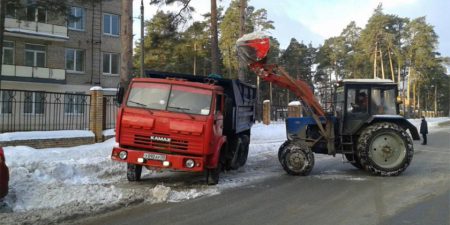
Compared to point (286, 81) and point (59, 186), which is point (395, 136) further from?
point (59, 186)

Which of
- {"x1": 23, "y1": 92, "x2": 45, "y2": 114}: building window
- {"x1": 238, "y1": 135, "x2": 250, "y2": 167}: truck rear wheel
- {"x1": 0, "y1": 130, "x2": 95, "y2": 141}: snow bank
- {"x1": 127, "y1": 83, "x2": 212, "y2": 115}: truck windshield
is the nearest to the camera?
{"x1": 127, "y1": 83, "x2": 212, "y2": 115}: truck windshield

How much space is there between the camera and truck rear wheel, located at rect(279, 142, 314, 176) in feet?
42.1

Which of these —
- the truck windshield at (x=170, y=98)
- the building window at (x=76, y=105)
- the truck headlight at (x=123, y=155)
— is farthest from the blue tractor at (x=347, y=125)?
the building window at (x=76, y=105)

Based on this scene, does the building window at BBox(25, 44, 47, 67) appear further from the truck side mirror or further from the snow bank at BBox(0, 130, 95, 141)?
the truck side mirror

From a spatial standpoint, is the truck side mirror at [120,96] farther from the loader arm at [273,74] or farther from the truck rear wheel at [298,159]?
the truck rear wheel at [298,159]

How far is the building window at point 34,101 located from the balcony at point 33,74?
312 inches

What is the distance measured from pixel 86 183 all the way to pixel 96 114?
7.67 meters

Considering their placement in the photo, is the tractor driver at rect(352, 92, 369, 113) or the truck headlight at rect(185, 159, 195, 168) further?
the tractor driver at rect(352, 92, 369, 113)

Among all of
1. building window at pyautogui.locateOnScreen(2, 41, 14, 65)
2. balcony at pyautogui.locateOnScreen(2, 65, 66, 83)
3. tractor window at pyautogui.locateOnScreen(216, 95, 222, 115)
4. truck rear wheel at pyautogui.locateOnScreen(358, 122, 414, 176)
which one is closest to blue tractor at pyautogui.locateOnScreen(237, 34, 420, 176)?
truck rear wheel at pyautogui.locateOnScreen(358, 122, 414, 176)

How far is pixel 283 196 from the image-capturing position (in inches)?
391

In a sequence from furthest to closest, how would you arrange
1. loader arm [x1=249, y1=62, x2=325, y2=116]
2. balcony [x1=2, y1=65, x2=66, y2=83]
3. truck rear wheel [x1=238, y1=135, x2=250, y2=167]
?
balcony [x1=2, y1=65, x2=66, y2=83] < truck rear wheel [x1=238, y1=135, x2=250, y2=167] < loader arm [x1=249, y1=62, x2=325, y2=116]

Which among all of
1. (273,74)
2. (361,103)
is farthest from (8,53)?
(361,103)

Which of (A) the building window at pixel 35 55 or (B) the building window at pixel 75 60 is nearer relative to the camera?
(A) the building window at pixel 35 55

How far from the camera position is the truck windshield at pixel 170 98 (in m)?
10.5
